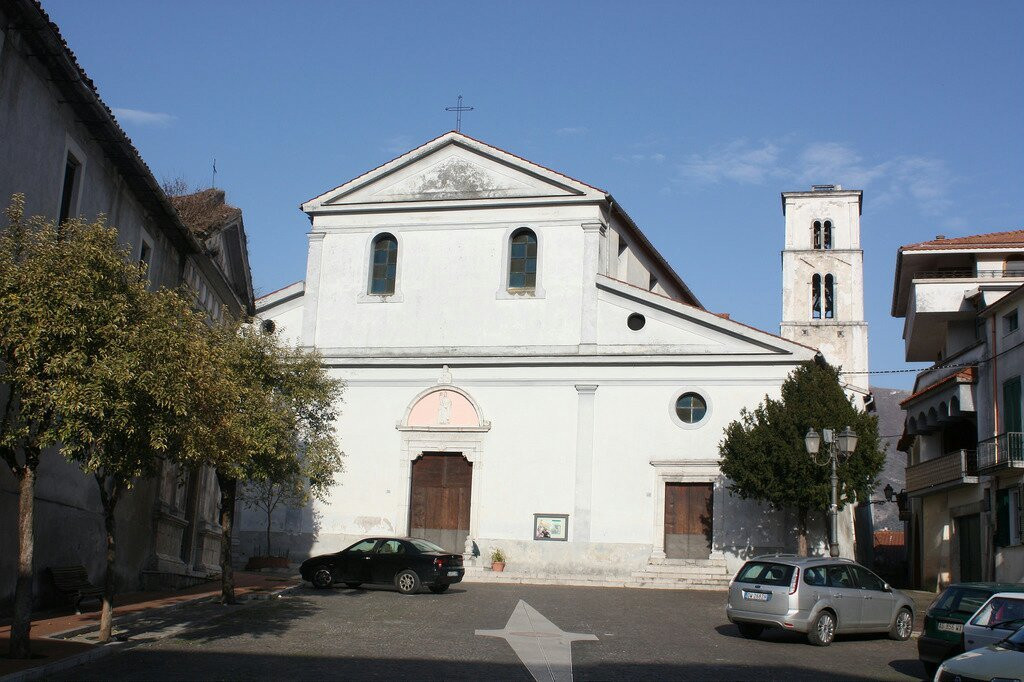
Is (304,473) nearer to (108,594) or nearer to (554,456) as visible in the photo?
(108,594)

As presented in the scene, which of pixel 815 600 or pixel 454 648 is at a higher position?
pixel 815 600

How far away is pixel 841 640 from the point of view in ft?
62.5

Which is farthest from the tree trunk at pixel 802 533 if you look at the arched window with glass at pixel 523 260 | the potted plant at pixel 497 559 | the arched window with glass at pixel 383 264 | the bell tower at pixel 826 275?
the bell tower at pixel 826 275

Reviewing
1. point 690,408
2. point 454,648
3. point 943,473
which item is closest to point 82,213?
point 454,648

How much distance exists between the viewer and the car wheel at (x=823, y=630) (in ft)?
58.5

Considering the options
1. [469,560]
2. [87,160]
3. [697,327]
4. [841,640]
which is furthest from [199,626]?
[697,327]

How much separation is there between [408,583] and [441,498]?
918 cm

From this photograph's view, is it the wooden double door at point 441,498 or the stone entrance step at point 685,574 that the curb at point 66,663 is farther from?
the wooden double door at point 441,498

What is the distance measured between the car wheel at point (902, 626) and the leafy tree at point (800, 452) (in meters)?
9.12

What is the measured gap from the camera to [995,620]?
13602 millimetres

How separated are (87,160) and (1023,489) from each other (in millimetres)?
23237

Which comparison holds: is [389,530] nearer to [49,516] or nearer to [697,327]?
[697,327]

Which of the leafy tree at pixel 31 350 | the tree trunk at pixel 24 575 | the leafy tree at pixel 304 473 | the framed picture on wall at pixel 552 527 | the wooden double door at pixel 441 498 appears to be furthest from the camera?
the wooden double door at pixel 441 498

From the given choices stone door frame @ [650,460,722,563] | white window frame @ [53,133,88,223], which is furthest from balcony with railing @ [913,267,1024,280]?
white window frame @ [53,133,88,223]
